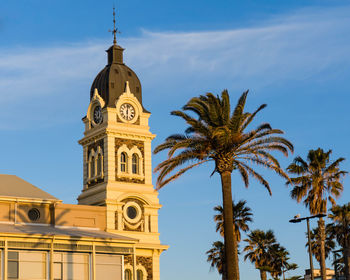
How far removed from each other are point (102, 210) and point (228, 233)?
70.1ft

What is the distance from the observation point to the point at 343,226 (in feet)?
226

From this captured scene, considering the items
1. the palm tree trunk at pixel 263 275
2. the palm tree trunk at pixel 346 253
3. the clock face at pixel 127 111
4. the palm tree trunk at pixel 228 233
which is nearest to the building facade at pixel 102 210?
the clock face at pixel 127 111

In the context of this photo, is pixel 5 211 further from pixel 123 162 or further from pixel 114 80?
pixel 114 80

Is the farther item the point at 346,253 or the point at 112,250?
the point at 346,253

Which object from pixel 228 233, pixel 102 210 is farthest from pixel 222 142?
pixel 102 210

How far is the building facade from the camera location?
160 feet

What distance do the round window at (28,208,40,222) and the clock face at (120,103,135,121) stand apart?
1298 centimetres

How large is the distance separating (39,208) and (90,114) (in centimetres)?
1321

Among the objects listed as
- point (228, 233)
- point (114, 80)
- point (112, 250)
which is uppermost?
point (114, 80)

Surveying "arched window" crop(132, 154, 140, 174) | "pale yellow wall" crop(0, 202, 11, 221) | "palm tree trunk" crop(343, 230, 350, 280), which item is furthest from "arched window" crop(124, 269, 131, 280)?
"palm tree trunk" crop(343, 230, 350, 280)

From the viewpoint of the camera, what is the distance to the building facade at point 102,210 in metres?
48.7

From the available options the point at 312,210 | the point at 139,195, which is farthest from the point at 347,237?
the point at 139,195

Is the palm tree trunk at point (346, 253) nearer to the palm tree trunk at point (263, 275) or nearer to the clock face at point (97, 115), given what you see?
the palm tree trunk at point (263, 275)

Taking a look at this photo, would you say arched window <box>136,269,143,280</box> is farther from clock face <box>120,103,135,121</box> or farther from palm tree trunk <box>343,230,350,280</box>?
palm tree trunk <box>343,230,350,280</box>
